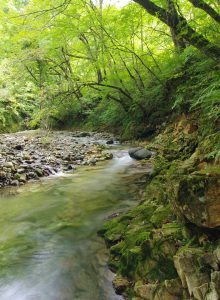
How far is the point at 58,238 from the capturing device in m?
4.26

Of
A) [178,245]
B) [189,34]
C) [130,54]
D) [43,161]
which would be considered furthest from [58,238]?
[130,54]

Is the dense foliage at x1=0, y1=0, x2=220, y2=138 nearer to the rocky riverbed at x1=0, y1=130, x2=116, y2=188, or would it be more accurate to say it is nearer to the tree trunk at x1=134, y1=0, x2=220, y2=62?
the tree trunk at x1=134, y1=0, x2=220, y2=62

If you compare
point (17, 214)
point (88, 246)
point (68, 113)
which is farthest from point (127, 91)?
point (68, 113)

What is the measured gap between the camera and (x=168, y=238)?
9.50 feet

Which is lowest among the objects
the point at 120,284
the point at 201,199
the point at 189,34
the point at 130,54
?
the point at 120,284

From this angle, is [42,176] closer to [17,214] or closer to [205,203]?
[17,214]

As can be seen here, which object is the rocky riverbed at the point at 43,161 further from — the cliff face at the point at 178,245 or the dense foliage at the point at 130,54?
the cliff face at the point at 178,245

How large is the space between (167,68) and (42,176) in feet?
17.5

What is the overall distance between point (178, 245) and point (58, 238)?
6.82 ft

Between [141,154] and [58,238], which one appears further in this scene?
[141,154]

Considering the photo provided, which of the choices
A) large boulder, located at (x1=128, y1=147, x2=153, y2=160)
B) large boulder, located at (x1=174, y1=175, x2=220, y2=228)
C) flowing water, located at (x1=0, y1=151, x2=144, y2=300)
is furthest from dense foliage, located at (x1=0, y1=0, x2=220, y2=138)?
flowing water, located at (x1=0, y1=151, x2=144, y2=300)

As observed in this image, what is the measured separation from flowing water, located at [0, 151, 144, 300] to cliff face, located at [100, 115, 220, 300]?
11.2 inches

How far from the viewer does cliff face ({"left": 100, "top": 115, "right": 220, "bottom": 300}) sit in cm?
230

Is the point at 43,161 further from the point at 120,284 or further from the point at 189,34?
the point at 120,284
